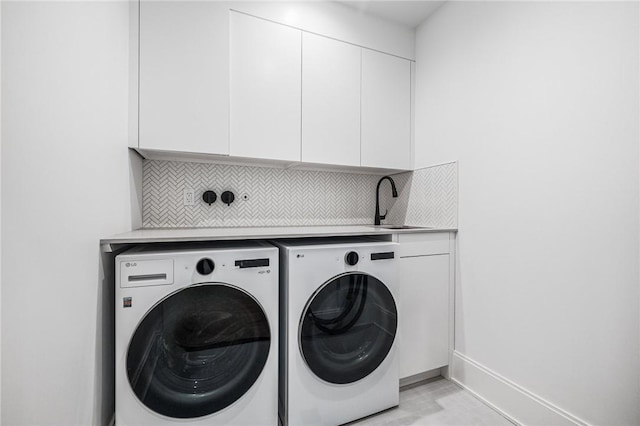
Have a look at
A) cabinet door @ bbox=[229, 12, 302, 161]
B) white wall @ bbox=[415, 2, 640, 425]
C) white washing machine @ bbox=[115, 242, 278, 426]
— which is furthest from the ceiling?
white washing machine @ bbox=[115, 242, 278, 426]

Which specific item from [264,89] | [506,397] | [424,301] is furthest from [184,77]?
[506,397]

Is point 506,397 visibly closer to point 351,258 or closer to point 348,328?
point 348,328

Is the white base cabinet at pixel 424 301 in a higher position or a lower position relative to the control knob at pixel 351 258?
lower

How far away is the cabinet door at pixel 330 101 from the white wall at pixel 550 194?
0.65 metres

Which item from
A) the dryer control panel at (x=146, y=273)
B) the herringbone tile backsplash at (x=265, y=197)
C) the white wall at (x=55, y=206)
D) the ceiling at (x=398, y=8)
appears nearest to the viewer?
the white wall at (x=55, y=206)

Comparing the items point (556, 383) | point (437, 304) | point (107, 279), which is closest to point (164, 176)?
point (107, 279)

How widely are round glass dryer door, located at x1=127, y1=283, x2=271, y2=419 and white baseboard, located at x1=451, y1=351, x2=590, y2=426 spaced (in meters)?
1.30

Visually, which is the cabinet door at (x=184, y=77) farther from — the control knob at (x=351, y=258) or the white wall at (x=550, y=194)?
the white wall at (x=550, y=194)

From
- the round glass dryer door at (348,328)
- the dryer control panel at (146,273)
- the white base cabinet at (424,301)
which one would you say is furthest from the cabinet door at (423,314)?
the dryer control panel at (146,273)

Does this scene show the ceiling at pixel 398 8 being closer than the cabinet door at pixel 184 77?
No

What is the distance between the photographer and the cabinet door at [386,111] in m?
2.02

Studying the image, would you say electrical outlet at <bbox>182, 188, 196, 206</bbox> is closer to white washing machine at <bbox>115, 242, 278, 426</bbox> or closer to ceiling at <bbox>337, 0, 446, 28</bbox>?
white washing machine at <bbox>115, 242, 278, 426</bbox>

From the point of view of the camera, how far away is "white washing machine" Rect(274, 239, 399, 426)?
1319 mm

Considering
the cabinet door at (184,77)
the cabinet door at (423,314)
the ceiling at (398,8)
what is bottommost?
the cabinet door at (423,314)
